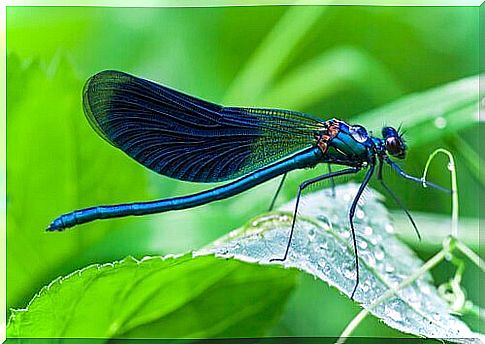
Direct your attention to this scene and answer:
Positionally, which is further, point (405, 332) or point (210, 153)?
point (210, 153)

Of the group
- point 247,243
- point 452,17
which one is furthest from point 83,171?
point 452,17

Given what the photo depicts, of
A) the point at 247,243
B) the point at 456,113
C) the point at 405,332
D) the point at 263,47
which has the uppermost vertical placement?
the point at 263,47

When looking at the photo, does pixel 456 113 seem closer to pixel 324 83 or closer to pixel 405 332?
pixel 324 83

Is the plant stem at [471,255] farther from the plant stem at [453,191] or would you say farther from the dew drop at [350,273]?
the dew drop at [350,273]

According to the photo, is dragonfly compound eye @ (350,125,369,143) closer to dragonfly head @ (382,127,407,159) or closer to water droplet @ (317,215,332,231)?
dragonfly head @ (382,127,407,159)

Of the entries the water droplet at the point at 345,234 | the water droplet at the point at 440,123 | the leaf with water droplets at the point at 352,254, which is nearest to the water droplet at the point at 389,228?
the leaf with water droplets at the point at 352,254

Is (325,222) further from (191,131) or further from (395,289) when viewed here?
(191,131)
